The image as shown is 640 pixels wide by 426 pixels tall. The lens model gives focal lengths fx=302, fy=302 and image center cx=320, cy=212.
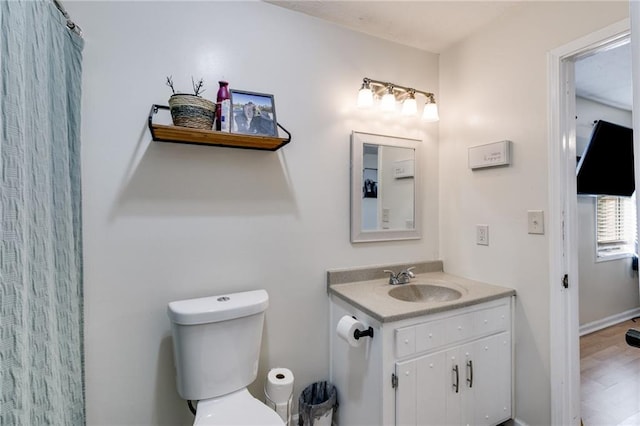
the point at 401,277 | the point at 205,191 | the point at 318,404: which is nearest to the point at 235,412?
the point at 318,404

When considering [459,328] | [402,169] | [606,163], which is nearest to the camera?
[459,328]

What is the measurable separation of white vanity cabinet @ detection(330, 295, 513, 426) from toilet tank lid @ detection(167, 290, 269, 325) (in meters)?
0.49

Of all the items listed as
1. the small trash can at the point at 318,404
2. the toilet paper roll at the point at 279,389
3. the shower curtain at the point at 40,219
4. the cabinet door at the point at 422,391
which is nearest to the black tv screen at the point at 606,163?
the cabinet door at the point at 422,391

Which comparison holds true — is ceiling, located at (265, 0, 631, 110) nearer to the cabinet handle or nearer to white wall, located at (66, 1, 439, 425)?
white wall, located at (66, 1, 439, 425)

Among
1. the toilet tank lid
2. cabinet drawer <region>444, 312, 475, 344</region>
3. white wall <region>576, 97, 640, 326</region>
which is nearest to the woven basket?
the toilet tank lid

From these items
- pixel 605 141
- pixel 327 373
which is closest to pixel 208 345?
pixel 327 373

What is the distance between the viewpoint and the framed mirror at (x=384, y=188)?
1839 mm

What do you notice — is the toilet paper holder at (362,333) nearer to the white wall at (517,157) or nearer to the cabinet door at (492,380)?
the cabinet door at (492,380)

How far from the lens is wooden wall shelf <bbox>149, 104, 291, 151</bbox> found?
1284 mm

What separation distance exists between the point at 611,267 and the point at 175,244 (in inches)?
163

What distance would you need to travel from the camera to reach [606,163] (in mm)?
2836

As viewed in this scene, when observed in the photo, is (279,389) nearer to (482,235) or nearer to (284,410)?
(284,410)

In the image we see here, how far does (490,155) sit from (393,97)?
0.66 m

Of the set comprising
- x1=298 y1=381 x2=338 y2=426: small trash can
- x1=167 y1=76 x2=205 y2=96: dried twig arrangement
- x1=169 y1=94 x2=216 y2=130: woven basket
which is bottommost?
x1=298 y1=381 x2=338 y2=426: small trash can
